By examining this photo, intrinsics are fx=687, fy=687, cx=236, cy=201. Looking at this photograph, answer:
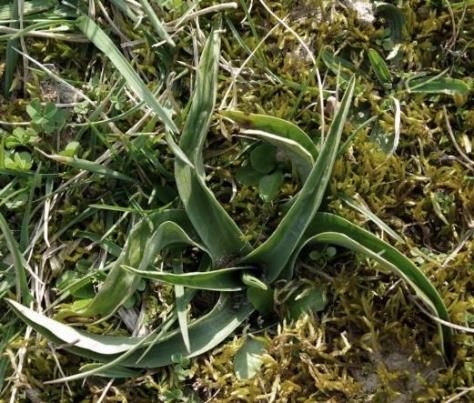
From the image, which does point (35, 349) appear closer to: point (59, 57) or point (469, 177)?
point (59, 57)

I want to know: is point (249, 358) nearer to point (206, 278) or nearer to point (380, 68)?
point (206, 278)

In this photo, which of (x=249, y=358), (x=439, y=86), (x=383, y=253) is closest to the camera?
(x=383, y=253)

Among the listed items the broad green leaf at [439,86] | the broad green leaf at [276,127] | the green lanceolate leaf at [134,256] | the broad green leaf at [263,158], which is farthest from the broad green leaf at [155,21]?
the broad green leaf at [439,86]

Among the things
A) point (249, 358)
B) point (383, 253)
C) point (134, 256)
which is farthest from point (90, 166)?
point (383, 253)

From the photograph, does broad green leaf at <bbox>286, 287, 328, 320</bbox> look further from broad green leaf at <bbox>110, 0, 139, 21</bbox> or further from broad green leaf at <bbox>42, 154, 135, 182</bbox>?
broad green leaf at <bbox>110, 0, 139, 21</bbox>

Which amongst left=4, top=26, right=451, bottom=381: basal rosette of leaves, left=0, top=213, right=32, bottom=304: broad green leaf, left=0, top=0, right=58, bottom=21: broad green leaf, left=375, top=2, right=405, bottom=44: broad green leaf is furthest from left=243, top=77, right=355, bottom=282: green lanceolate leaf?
left=0, top=0, right=58, bottom=21: broad green leaf
